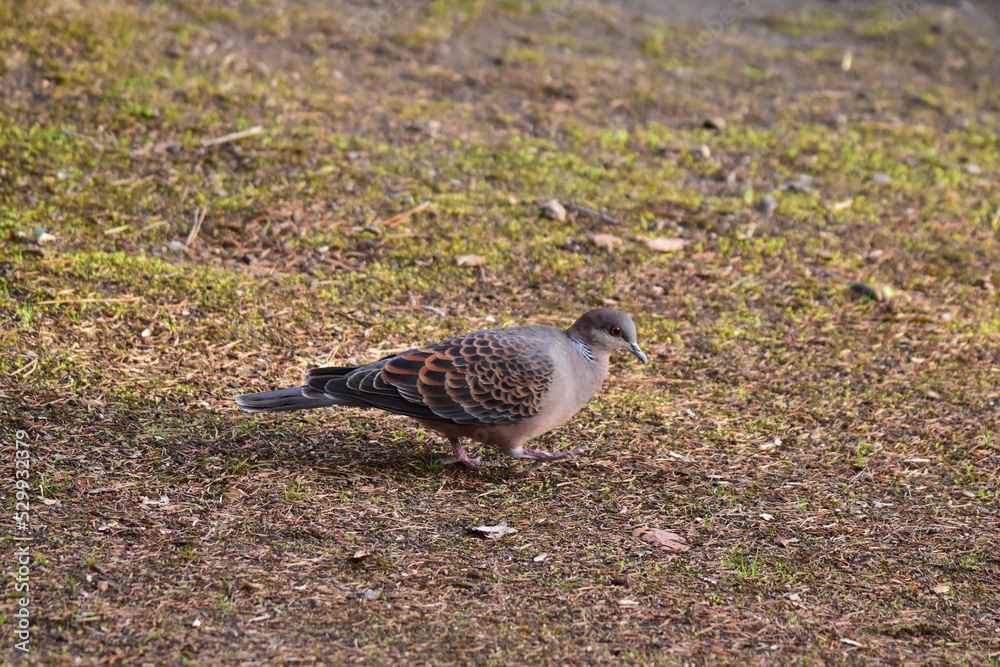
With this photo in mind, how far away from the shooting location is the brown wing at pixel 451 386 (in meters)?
4.11

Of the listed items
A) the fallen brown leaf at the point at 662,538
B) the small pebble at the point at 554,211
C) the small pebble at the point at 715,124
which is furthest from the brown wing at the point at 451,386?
the small pebble at the point at 715,124

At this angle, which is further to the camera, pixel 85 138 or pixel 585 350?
pixel 85 138

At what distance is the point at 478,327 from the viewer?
5.41 m

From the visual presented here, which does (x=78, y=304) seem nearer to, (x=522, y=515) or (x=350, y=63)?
(x=522, y=515)

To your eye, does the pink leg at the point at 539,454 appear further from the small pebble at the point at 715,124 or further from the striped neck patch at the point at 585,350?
the small pebble at the point at 715,124

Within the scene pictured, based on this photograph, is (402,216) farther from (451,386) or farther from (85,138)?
(451,386)

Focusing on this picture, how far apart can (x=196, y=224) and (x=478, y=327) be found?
78.5 inches

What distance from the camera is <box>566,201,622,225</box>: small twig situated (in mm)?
6678

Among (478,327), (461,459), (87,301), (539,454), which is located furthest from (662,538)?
(87,301)

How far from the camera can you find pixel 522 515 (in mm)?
3902

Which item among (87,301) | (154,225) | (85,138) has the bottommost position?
(87,301)

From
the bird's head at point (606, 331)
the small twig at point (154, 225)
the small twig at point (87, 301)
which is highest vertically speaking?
the bird's head at point (606, 331)

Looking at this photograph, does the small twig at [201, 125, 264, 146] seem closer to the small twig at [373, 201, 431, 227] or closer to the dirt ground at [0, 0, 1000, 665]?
Answer: the dirt ground at [0, 0, 1000, 665]

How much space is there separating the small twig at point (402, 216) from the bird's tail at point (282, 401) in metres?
2.41
